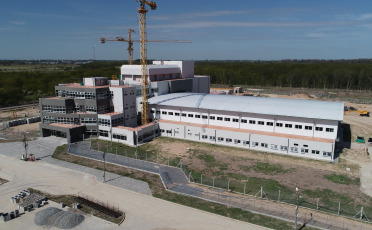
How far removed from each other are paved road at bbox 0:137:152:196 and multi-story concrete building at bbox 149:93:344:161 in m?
20.8

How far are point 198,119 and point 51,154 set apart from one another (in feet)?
94.5

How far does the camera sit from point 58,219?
2775cm

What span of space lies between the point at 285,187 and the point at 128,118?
120ft

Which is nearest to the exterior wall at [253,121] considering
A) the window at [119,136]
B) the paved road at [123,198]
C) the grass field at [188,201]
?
the window at [119,136]

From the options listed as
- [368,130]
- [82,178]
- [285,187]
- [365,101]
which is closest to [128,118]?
[82,178]

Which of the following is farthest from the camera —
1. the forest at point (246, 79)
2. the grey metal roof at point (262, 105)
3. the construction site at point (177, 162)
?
the forest at point (246, 79)

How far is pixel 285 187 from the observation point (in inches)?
1387

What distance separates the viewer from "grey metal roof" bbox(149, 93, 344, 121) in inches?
1919

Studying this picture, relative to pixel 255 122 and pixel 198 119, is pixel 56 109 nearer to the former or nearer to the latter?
pixel 198 119

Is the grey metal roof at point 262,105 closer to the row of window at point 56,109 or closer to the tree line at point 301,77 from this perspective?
the row of window at point 56,109

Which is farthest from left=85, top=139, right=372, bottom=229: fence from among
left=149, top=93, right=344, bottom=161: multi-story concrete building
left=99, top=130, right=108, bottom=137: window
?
left=99, top=130, right=108, bottom=137: window

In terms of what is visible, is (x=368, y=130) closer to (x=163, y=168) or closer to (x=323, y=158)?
(x=323, y=158)

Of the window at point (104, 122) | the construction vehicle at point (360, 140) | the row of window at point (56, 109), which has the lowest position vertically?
the construction vehicle at point (360, 140)

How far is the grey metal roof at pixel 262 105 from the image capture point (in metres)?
48.8
